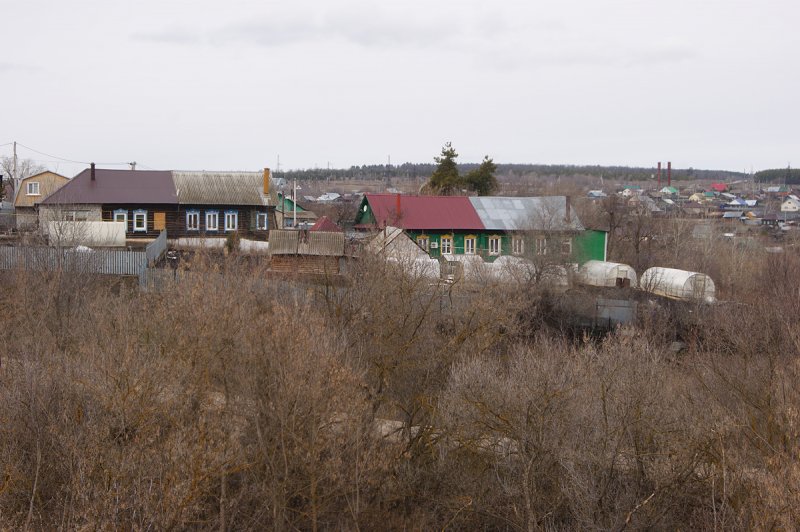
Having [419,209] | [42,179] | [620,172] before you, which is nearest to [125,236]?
[419,209]

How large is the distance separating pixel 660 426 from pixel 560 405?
71.7 inches

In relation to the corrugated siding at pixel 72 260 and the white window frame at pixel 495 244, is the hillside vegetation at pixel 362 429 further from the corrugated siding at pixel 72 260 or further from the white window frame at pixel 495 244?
the white window frame at pixel 495 244

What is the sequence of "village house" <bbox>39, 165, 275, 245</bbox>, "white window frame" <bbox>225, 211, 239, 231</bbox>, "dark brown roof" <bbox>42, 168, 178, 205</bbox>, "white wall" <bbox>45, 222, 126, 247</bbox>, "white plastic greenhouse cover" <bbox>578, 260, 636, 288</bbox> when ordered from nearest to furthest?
1. "white wall" <bbox>45, 222, 126, 247</bbox>
2. "white plastic greenhouse cover" <bbox>578, 260, 636, 288</bbox>
3. "dark brown roof" <bbox>42, 168, 178, 205</bbox>
4. "village house" <bbox>39, 165, 275, 245</bbox>
5. "white window frame" <bbox>225, 211, 239, 231</bbox>

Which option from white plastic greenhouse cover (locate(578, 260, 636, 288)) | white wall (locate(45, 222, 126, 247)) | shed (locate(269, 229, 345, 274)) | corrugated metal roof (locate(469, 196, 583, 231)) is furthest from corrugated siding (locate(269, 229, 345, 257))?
white plastic greenhouse cover (locate(578, 260, 636, 288))

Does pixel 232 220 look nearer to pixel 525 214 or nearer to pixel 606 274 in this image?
pixel 525 214

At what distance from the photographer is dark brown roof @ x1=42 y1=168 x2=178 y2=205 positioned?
123 ft

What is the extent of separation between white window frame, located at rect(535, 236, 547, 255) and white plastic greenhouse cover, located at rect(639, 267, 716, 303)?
477 cm

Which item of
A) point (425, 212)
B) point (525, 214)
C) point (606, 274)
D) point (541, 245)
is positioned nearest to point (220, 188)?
point (425, 212)

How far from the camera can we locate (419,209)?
A: 3969 cm

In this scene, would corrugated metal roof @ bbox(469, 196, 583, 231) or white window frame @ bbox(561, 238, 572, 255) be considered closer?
white window frame @ bbox(561, 238, 572, 255)

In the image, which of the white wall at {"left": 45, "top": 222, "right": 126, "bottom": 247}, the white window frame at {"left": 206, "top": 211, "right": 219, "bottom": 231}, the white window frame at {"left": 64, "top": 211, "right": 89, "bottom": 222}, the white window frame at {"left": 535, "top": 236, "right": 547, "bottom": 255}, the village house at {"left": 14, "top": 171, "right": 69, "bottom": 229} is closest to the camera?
the white wall at {"left": 45, "top": 222, "right": 126, "bottom": 247}

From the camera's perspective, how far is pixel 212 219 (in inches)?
1543

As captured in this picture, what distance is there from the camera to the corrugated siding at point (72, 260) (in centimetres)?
2416

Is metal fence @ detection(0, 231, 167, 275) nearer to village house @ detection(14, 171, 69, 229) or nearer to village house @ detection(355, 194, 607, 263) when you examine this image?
village house @ detection(355, 194, 607, 263)
